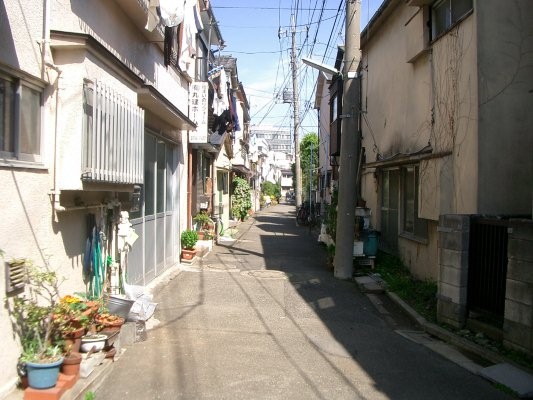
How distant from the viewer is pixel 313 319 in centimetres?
809

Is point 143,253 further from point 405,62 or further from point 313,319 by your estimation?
point 405,62

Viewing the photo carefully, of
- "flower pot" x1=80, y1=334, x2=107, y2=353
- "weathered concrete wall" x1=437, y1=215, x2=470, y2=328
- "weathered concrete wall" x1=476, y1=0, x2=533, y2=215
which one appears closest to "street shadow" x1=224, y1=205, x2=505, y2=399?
"weathered concrete wall" x1=437, y1=215, x2=470, y2=328

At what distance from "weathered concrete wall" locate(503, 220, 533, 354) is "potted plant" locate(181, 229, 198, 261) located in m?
8.00

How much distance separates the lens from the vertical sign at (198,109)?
43.0 ft

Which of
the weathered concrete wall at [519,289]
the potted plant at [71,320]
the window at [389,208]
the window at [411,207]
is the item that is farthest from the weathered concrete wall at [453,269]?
the potted plant at [71,320]

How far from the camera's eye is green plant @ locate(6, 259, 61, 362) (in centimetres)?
438

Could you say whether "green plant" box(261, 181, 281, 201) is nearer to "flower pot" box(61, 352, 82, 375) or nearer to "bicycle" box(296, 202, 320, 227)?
"bicycle" box(296, 202, 320, 227)

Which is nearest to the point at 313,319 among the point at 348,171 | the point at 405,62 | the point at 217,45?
the point at 348,171

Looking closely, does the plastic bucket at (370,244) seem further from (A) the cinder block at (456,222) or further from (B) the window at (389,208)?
(A) the cinder block at (456,222)

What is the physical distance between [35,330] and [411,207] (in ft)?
29.6

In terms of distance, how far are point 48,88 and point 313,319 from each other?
→ 527cm

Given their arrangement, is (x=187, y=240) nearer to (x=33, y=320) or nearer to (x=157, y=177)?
(x=157, y=177)

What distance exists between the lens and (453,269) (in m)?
7.38

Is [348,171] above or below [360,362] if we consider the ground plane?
above
